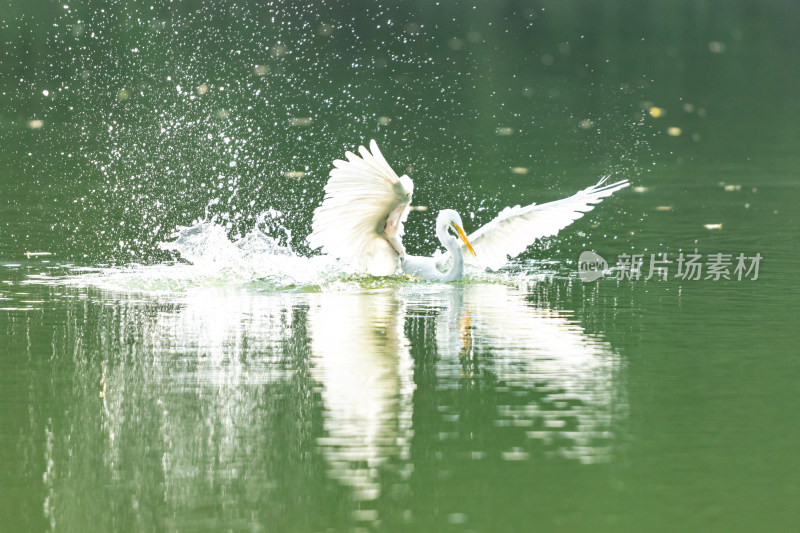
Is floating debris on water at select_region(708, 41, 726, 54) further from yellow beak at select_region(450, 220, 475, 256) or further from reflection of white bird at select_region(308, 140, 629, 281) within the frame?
yellow beak at select_region(450, 220, 475, 256)

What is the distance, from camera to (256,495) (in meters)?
5.16

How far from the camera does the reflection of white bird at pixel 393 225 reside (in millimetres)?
10594

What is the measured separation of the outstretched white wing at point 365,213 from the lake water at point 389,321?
0.88ft

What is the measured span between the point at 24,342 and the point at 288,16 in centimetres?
2913

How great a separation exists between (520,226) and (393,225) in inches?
47.0

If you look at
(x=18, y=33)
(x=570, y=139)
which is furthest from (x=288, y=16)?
(x=570, y=139)

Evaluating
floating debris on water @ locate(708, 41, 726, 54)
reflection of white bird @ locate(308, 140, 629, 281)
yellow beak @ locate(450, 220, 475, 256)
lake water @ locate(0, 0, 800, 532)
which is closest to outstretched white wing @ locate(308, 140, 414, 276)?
reflection of white bird @ locate(308, 140, 629, 281)

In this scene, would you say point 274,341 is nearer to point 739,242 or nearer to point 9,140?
point 739,242

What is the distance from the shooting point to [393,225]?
1123 centimetres

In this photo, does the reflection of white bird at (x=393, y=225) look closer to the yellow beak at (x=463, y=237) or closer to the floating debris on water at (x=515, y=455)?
the yellow beak at (x=463, y=237)

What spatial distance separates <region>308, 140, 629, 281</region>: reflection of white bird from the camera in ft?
34.8

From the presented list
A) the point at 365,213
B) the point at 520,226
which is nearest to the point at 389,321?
the point at 365,213

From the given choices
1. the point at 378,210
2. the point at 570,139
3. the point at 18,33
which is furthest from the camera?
the point at 18,33

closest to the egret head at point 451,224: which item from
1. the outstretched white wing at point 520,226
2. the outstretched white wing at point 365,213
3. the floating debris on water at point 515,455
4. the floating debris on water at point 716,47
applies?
the outstretched white wing at point 520,226
